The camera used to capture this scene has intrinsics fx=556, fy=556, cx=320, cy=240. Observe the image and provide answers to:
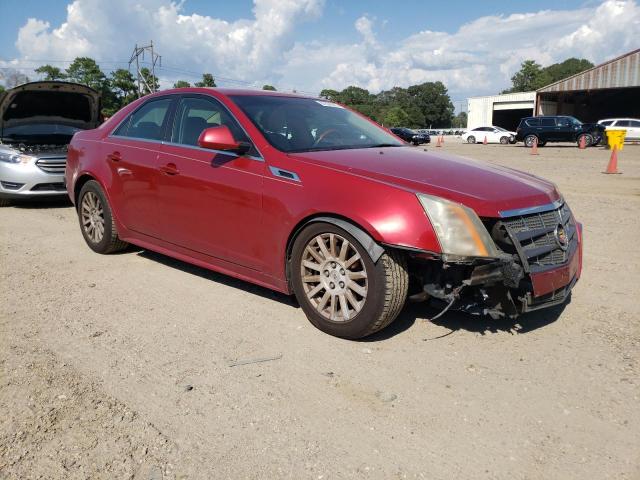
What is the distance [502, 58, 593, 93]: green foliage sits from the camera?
111188 mm

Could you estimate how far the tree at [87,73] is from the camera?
261ft

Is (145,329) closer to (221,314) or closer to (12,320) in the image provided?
(221,314)

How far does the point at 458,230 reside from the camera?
3.18 metres

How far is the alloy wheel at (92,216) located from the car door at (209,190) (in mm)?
1229

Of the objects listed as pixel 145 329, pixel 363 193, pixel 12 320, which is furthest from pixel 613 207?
pixel 12 320

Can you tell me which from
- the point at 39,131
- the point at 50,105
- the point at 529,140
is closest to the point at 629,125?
the point at 529,140

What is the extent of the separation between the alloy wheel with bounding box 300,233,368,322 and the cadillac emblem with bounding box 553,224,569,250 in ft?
4.15

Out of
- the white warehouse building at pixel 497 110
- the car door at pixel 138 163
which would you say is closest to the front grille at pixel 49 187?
the car door at pixel 138 163

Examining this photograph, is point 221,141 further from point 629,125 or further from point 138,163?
point 629,125

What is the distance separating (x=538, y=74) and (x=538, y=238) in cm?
12228

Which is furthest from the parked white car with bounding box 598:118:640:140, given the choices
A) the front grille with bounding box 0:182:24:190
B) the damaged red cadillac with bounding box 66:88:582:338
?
the damaged red cadillac with bounding box 66:88:582:338

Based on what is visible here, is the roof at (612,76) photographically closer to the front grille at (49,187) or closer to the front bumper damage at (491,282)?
the front grille at (49,187)

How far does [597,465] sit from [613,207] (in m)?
6.91

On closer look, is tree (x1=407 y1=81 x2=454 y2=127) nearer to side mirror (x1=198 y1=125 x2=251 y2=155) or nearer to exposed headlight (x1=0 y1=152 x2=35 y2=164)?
exposed headlight (x1=0 y1=152 x2=35 y2=164)
